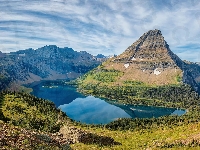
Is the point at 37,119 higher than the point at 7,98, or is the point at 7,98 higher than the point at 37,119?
the point at 7,98

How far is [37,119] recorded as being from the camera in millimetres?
118438

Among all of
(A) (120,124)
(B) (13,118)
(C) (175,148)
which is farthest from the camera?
(A) (120,124)

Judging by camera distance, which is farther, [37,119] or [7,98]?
[7,98]

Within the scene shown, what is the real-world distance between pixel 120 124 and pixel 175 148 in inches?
4364

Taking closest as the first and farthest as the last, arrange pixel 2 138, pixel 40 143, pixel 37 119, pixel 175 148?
pixel 2 138, pixel 40 143, pixel 175 148, pixel 37 119

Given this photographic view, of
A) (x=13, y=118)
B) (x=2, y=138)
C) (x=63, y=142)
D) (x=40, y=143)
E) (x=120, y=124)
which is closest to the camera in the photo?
(x=2, y=138)

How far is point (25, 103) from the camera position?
457 ft

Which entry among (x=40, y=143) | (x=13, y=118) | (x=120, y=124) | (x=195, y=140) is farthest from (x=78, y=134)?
(x=120, y=124)

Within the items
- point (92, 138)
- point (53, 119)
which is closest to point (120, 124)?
point (53, 119)

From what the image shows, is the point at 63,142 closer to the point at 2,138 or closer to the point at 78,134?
the point at 78,134

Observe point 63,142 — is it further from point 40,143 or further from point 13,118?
point 13,118

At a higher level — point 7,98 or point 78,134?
point 7,98

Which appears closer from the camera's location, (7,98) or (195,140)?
(195,140)

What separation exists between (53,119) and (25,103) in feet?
77.9
